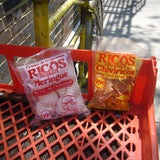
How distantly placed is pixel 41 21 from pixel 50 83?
349mm

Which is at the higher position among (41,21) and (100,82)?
(41,21)

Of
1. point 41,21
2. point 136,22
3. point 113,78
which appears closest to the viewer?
point 41,21

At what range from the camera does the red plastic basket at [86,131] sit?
88cm

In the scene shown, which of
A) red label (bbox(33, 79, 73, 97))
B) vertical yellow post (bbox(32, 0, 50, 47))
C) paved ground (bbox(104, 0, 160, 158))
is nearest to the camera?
vertical yellow post (bbox(32, 0, 50, 47))

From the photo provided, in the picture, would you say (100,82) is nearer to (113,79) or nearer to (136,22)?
(113,79)

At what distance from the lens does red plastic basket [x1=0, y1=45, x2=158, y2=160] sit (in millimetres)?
876

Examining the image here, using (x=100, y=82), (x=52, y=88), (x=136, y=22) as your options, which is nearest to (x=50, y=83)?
(x=52, y=88)

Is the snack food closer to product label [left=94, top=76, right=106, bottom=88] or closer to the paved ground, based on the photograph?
product label [left=94, top=76, right=106, bottom=88]

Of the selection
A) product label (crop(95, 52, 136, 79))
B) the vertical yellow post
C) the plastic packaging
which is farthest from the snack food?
the vertical yellow post

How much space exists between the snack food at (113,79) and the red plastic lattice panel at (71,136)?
7 cm

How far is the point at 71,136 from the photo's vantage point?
96cm

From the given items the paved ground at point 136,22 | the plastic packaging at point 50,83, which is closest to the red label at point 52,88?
the plastic packaging at point 50,83

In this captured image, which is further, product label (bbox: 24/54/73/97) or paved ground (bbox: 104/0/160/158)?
paved ground (bbox: 104/0/160/158)

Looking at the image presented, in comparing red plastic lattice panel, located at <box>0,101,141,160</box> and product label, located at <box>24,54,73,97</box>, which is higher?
product label, located at <box>24,54,73,97</box>
